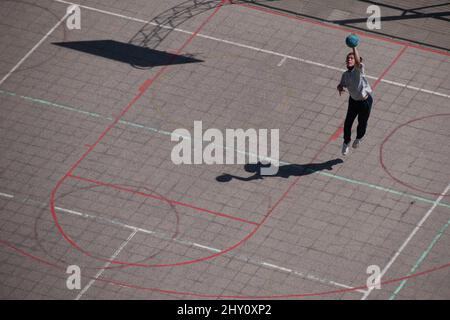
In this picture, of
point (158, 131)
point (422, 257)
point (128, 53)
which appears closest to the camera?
point (422, 257)

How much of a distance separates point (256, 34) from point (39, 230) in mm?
11980

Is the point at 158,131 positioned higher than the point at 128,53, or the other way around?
the point at 128,53

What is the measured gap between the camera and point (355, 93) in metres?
39.0

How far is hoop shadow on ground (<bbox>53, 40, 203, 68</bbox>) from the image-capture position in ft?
147

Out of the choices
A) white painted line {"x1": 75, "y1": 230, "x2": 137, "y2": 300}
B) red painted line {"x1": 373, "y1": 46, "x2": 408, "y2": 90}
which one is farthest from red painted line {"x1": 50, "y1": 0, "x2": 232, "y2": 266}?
red painted line {"x1": 373, "y1": 46, "x2": 408, "y2": 90}

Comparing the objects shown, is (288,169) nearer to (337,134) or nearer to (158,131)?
(337,134)

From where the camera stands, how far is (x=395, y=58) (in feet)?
147

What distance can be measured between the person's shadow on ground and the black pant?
1.03 metres

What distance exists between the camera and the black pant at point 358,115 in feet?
129

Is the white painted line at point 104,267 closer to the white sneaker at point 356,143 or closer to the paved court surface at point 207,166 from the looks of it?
the paved court surface at point 207,166

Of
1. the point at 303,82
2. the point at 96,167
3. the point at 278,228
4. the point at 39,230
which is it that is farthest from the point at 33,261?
the point at 303,82

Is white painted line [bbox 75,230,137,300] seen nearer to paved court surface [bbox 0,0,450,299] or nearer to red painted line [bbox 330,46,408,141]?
paved court surface [bbox 0,0,450,299]

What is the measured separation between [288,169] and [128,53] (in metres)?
8.30

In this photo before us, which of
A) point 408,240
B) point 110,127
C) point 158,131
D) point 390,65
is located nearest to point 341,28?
point 390,65
